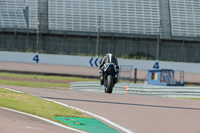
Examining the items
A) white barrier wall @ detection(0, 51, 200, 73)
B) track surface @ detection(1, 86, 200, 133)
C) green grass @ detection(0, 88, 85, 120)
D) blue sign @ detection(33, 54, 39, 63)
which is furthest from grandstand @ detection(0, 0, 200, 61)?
green grass @ detection(0, 88, 85, 120)

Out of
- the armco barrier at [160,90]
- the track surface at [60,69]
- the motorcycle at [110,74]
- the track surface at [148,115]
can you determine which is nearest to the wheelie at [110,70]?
the motorcycle at [110,74]

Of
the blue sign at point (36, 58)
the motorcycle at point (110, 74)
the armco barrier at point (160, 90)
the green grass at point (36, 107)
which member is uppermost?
the blue sign at point (36, 58)

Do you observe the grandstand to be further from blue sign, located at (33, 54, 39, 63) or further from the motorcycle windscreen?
the motorcycle windscreen

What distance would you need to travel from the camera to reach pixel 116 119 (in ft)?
35.3

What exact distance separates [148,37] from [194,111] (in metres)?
46.8

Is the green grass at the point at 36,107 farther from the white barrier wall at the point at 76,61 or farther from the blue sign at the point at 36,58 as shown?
the blue sign at the point at 36,58

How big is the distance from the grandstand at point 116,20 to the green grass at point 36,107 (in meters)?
47.2

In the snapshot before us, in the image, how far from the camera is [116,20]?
60.6 m

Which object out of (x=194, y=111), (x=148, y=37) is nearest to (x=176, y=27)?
(x=148, y=37)

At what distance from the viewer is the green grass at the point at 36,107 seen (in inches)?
410

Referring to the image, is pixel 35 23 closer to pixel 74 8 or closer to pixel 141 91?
pixel 74 8

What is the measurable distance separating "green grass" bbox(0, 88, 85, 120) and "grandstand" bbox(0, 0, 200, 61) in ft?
155

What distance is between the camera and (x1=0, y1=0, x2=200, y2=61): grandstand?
195ft

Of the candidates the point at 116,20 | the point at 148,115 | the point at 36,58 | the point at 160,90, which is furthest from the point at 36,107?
the point at 116,20
